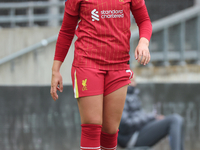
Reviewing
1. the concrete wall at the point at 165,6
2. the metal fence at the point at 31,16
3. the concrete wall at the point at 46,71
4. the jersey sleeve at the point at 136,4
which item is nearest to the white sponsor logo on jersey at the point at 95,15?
the jersey sleeve at the point at 136,4

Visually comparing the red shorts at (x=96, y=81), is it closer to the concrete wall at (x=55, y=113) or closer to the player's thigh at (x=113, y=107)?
the player's thigh at (x=113, y=107)

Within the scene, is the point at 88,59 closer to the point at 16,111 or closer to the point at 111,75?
the point at 111,75

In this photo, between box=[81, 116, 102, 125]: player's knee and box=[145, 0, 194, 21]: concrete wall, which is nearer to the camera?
box=[81, 116, 102, 125]: player's knee

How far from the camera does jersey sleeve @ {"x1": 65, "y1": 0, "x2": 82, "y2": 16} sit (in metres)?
1.96

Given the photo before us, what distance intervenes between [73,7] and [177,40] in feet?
12.2

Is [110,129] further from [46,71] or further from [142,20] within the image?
[46,71]

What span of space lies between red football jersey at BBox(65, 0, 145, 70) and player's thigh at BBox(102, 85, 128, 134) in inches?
7.3

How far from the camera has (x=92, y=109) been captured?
1.92 metres

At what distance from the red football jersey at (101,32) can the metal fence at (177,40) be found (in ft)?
10.4

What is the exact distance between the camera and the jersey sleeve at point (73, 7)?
1.96m

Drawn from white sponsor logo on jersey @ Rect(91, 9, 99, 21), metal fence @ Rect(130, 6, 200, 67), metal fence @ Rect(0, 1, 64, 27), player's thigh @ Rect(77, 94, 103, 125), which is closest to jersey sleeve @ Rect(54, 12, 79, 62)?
white sponsor logo on jersey @ Rect(91, 9, 99, 21)

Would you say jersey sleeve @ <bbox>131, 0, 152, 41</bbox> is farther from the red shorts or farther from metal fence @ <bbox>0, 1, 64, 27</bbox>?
metal fence @ <bbox>0, 1, 64, 27</bbox>

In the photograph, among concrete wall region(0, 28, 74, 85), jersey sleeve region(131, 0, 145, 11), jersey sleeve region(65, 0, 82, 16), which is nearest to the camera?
jersey sleeve region(65, 0, 82, 16)

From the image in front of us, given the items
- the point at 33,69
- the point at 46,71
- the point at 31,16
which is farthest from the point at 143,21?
the point at 31,16
